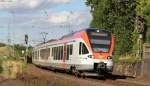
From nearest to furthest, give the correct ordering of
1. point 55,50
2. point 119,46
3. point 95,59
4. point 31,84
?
point 31,84, point 95,59, point 55,50, point 119,46

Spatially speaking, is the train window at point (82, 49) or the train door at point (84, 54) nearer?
the train door at point (84, 54)

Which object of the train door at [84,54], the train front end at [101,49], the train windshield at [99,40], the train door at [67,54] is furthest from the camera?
the train door at [67,54]

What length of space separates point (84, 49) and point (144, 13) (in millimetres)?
21077

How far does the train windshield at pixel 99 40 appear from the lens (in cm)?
3341

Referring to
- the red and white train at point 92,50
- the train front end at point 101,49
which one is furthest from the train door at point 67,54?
the train front end at point 101,49

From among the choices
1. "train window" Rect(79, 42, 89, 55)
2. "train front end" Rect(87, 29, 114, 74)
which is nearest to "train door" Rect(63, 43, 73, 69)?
"train window" Rect(79, 42, 89, 55)

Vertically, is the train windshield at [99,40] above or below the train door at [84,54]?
above

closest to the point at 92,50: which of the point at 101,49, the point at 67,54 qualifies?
the point at 101,49

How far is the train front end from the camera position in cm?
3300

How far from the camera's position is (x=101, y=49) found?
109 ft

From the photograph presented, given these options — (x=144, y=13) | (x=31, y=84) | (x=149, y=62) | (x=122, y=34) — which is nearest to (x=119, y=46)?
(x=122, y=34)

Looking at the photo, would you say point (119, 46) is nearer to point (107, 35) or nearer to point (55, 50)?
point (55, 50)

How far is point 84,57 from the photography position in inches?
1320

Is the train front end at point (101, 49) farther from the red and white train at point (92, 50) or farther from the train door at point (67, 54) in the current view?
the train door at point (67, 54)
